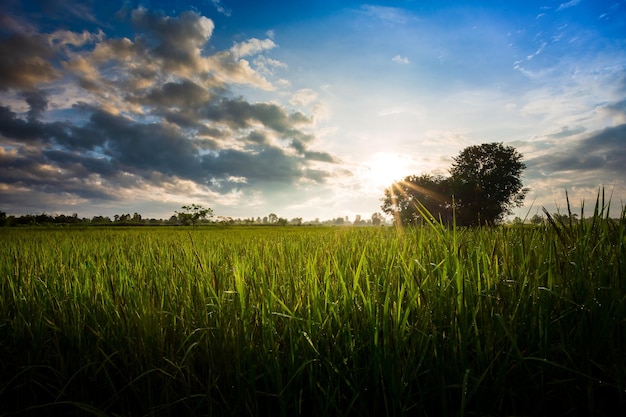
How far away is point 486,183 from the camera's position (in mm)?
38250

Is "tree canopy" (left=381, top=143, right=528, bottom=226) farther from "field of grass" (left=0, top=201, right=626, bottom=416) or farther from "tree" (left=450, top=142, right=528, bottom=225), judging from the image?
"field of grass" (left=0, top=201, right=626, bottom=416)

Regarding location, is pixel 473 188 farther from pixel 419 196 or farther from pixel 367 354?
pixel 367 354

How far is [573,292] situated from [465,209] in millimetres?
38784

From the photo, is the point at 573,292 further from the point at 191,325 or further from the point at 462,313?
the point at 191,325

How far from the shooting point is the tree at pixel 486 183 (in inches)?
1442

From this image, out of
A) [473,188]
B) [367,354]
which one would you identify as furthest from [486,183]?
[367,354]

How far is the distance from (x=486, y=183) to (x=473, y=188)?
312 centimetres

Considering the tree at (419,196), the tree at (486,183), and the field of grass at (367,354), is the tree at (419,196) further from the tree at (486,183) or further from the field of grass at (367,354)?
the field of grass at (367,354)

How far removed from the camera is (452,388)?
4.57 ft

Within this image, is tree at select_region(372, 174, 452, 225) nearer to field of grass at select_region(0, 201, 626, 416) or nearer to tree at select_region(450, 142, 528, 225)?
tree at select_region(450, 142, 528, 225)

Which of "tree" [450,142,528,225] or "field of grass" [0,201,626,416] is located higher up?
"tree" [450,142,528,225]

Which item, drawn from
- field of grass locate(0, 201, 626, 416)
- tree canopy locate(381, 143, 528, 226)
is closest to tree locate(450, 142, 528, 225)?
tree canopy locate(381, 143, 528, 226)

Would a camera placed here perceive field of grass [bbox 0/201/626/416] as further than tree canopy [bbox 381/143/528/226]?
No

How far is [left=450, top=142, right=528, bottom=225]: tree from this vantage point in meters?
36.6
